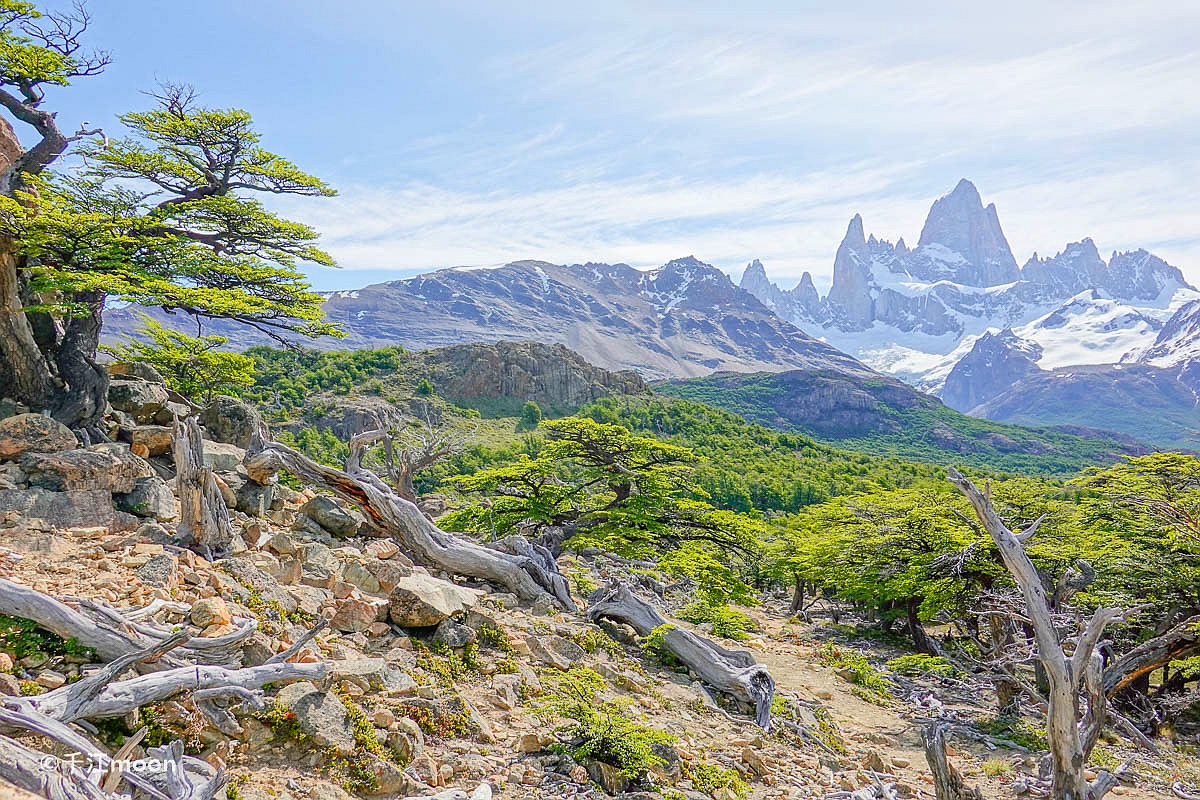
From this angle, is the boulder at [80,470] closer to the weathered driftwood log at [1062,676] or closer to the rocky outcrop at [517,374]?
the weathered driftwood log at [1062,676]

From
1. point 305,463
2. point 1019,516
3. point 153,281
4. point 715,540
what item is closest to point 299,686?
point 305,463

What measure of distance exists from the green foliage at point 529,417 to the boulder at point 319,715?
7216 centimetres

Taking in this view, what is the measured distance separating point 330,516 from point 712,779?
294 inches

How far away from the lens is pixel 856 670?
52.7 feet

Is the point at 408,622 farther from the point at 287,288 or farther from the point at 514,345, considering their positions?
the point at 514,345

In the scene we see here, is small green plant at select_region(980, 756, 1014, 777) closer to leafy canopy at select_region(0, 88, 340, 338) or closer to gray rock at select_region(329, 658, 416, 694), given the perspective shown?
gray rock at select_region(329, 658, 416, 694)

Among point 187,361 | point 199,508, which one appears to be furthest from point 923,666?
point 187,361

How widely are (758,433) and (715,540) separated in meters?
73.0

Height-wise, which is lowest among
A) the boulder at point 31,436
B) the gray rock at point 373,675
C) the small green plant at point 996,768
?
the small green plant at point 996,768

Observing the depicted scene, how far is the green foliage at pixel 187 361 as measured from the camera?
690 inches

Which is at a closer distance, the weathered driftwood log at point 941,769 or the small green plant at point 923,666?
the weathered driftwood log at point 941,769

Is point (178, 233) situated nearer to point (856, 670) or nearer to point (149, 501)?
point (149, 501)

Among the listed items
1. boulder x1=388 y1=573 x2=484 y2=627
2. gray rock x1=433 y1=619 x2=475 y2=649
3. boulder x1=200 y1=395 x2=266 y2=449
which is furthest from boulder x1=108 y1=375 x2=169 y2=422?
gray rock x1=433 y1=619 x2=475 y2=649

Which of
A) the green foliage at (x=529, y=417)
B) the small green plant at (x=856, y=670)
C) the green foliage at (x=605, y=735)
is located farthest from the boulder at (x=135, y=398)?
the green foliage at (x=529, y=417)
